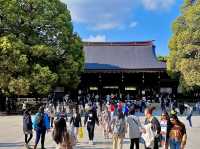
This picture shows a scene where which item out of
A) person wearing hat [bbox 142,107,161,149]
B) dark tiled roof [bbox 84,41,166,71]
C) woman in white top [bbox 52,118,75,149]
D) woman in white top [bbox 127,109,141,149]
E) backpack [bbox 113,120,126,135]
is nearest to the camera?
woman in white top [bbox 52,118,75,149]

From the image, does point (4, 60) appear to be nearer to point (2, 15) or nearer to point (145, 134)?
point (2, 15)

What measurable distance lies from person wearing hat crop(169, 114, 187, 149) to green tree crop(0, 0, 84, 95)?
25.9 m

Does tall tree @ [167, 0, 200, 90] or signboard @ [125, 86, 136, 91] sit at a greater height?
tall tree @ [167, 0, 200, 90]

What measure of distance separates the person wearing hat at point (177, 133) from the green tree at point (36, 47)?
25.9 meters

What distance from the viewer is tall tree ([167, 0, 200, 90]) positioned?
128 feet

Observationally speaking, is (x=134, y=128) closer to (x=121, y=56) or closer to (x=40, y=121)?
(x=40, y=121)

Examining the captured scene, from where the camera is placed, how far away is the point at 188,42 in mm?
40719

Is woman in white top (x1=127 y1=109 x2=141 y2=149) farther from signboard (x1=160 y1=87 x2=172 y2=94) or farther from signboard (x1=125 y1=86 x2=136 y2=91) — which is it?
signboard (x1=125 y1=86 x2=136 y2=91)

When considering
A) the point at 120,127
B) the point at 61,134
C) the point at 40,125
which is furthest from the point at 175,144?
the point at 40,125

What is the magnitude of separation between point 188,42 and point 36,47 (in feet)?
40.5

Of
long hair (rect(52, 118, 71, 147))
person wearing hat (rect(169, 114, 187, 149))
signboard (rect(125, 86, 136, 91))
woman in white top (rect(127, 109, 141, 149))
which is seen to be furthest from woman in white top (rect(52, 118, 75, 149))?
signboard (rect(125, 86, 136, 91))

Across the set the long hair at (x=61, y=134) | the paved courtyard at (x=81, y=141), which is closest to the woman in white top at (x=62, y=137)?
the long hair at (x=61, y=134)

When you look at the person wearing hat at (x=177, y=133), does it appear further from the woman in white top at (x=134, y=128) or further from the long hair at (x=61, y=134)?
the long hair at (x=61, y=134)

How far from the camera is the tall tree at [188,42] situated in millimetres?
38906
